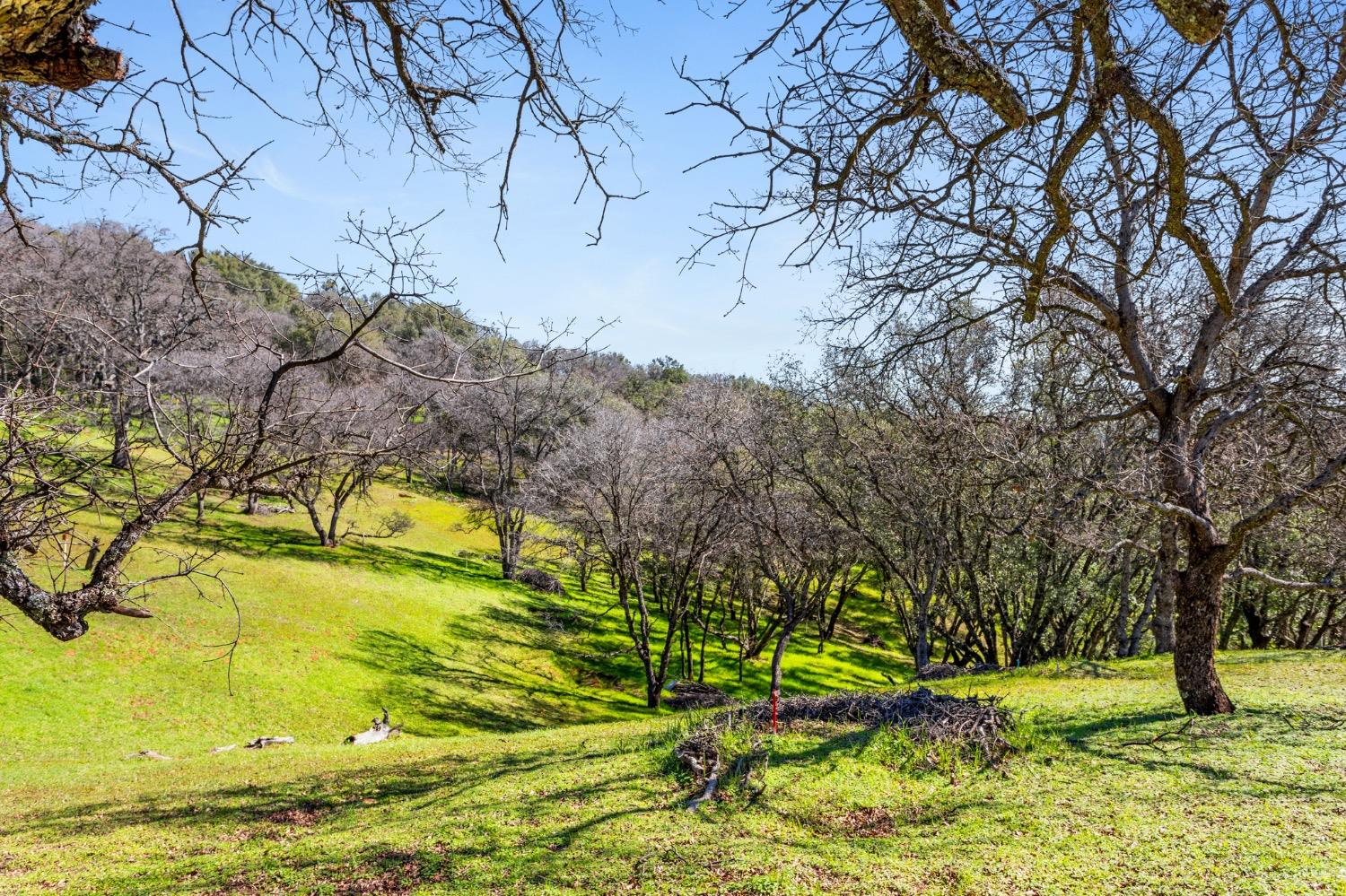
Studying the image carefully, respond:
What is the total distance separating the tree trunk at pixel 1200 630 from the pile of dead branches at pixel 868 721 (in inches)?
84.5

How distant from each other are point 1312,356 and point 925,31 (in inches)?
368

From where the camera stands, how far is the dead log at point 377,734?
13.6m

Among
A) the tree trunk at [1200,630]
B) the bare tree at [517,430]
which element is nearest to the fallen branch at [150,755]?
the tree trunk at [1200,630]

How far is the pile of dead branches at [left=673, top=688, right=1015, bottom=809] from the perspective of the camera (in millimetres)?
7223

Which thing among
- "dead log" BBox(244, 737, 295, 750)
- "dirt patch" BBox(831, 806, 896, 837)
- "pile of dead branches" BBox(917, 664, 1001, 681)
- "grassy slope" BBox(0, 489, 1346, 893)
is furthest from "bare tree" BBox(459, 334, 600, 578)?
"dirt patch" BBox(831, 806, 896, 837)

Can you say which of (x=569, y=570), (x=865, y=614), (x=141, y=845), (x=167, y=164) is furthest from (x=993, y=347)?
(x=569, y=570)

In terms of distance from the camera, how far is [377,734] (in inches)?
551

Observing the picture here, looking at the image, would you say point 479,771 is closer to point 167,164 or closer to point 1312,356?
point 167,164

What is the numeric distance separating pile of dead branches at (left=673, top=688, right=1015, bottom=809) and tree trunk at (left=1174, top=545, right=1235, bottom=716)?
7.04ft

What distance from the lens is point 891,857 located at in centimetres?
526

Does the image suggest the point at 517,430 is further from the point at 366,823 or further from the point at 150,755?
the point at 366,823

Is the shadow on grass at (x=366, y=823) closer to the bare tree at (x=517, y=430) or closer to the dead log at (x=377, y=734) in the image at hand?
the dead log at (x=377, y=734)

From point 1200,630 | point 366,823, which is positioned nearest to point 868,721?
point 1200,630

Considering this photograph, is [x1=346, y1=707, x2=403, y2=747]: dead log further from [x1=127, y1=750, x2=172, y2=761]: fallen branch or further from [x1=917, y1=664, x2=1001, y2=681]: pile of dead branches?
[x1=917, y1=664, x2=1001, y2=681]: pile of dead branches
